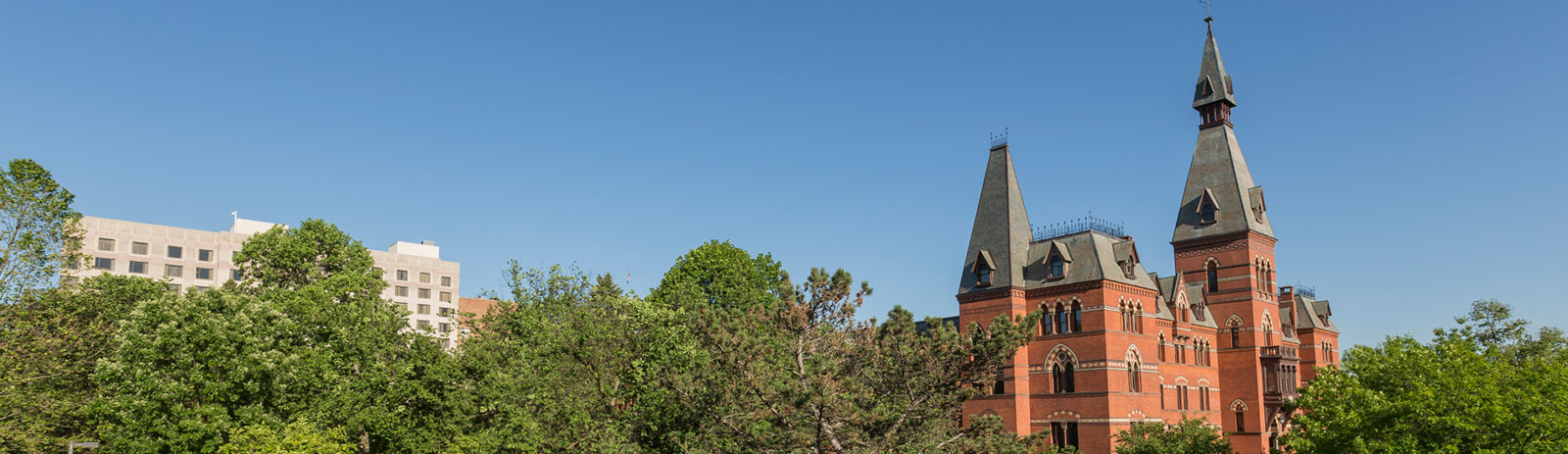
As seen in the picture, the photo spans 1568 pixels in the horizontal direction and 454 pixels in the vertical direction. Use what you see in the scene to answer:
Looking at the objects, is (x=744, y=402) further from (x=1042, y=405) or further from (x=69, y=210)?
(x=1042, y=405)

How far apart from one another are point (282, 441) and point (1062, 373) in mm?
36489

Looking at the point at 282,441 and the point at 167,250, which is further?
the point at 167,250

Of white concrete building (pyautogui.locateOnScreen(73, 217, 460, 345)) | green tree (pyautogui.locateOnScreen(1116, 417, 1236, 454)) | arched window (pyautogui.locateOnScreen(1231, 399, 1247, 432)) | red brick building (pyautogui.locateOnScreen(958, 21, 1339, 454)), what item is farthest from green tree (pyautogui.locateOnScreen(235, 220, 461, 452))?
arched window (pyautogui.locateOnScreen(1231, 399, 1247, 432))

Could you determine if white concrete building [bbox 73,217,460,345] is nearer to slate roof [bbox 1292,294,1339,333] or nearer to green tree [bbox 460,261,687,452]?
green tree [bbox 460,261,687,452]

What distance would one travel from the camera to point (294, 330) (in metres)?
38.3

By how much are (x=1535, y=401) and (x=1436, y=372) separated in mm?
3306

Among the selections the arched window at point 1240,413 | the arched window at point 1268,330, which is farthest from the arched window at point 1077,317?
the arched window at point 1268,330

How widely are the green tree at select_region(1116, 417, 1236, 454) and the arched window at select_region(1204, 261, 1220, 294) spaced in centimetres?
1314

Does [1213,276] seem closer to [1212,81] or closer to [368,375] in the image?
[1212,81]

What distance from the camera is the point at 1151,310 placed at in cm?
5400

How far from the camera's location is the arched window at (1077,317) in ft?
169

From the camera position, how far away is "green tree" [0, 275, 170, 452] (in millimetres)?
31094

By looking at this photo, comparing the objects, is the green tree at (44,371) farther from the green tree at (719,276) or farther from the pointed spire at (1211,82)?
the pointed spire at (1211,82)

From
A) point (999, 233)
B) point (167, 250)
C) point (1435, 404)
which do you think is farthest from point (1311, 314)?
point (167, 250)
